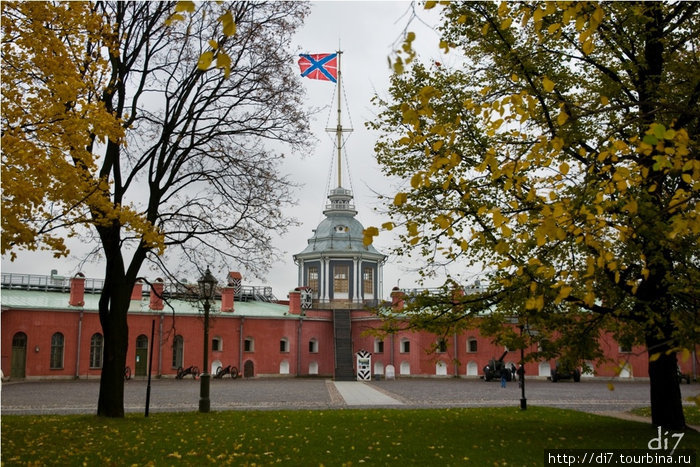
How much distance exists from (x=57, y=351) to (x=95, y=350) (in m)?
2.23

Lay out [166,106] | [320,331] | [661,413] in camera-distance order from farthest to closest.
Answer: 1. [320,331]
2. [166,106]
3. [661,413]

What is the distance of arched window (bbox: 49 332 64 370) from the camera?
1473 inches

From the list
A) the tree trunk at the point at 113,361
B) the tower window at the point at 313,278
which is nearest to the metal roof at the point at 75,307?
the tower window at the point at 313,278

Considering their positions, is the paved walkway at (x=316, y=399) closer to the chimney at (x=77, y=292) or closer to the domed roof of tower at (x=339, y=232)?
the chimney at (x=77, y=292)

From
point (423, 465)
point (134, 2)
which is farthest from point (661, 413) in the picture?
point (134, 2)

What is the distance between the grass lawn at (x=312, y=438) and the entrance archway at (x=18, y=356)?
2261cm

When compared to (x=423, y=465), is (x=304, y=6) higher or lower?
higher

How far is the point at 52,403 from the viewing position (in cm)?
2259

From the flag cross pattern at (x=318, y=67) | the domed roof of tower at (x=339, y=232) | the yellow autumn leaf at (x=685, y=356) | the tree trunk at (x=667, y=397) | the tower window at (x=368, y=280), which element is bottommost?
the tree trunk at (x=667, y=397)

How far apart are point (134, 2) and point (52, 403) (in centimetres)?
1432

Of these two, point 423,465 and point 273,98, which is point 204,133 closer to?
point 273,98

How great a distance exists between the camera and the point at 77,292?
3938 centimetres

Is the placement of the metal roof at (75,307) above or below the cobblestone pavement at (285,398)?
above

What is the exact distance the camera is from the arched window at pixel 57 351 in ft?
123
